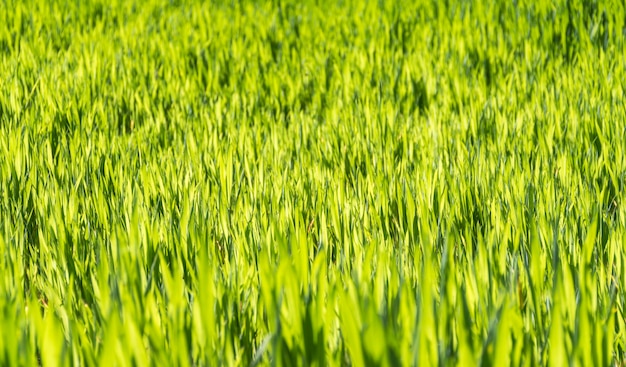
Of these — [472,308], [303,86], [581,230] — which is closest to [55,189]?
[472,308]

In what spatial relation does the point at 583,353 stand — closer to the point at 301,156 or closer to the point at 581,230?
the point at 581,230

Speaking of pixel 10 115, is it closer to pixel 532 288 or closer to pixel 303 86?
pixel 303 86

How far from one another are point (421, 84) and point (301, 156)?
1.18 metres

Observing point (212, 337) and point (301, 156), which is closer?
point (212, 337)

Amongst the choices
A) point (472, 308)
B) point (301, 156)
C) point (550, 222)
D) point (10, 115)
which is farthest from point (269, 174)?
point (10, 115)

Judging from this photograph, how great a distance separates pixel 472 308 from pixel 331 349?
0.22 meters

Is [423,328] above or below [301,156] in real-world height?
above

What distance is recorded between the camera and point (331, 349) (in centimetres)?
88

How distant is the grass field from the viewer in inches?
32.3

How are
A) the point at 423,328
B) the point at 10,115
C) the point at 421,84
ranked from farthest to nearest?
the point at 421,84 < the point at 10,115 < the point at 423,328

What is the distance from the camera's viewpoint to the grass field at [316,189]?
0.82 m

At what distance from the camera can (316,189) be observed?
159 cm

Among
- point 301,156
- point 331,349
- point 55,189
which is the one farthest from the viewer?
point 301,156

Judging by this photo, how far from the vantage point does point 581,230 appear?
1351mm
